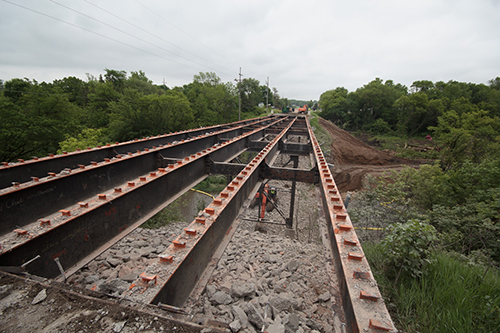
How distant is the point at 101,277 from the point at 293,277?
3974mm

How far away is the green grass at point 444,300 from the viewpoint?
9.50ft

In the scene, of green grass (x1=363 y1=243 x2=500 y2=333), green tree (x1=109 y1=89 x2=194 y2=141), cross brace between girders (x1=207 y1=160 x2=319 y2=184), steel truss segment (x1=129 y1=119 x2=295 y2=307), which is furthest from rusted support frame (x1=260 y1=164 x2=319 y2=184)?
green tree (x1=109 y1=89 x2=194 y2=141)

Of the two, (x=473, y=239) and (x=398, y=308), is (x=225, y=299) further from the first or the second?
(x=473, y=239)

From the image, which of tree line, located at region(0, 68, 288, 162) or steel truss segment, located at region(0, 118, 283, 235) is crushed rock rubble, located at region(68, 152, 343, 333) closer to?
steel truss segment, located at region(0, 118, 283, 235)

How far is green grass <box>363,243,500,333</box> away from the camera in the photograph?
2.89 meters

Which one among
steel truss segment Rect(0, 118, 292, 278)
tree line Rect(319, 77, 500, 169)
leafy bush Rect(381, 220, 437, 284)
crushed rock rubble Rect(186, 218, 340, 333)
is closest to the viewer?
steel truss segment Rect(0, 118, 292, 278)

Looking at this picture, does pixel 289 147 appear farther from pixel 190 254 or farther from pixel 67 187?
pixel 190 254

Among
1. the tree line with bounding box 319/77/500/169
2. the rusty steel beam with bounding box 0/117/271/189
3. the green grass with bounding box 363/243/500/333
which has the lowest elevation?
the green grass with bounding box 363/243/500/333

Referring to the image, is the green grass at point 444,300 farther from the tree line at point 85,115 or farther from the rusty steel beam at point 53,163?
the tree line at point 85,115

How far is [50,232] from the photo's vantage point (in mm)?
2238

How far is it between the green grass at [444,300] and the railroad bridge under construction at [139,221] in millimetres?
1749

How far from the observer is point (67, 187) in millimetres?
3496

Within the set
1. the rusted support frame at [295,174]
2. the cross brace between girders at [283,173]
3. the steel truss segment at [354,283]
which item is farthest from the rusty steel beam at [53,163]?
the steel truss segment at [354,283]

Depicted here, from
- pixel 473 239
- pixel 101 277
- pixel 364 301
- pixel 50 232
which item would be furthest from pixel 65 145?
pixel 473 239
